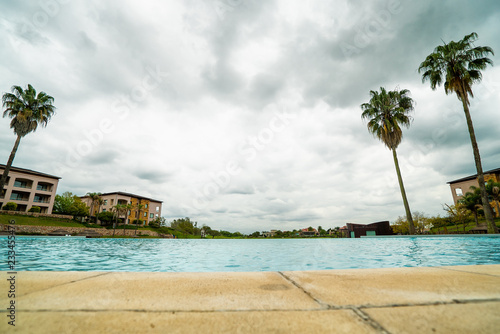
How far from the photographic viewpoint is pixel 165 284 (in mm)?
1844

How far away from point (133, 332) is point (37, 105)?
36.9 metres

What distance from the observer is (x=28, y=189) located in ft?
152

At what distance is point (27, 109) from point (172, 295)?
3610 centimetres

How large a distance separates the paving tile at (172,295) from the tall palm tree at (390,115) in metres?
25.3

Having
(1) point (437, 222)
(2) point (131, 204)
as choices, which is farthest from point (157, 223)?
(1) point (437, 222)

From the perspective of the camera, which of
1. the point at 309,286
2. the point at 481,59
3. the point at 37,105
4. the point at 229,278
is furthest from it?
the point at 37,105

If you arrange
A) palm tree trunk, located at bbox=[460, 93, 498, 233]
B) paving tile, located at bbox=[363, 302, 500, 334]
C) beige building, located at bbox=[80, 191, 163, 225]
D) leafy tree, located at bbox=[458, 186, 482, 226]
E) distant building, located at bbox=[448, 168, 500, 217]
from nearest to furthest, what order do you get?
paving tile, located at bbox=[363, 302, 500, 334] < palm tree trunk, located at bbox=[460, 93, 498, 233] < leafy tree, located at bbox=[458, 186, 482, 226] < distant building, located at bbox=[448, 168, 500, 217] < beige building, located at bbox=[80, 191, 163, 225]

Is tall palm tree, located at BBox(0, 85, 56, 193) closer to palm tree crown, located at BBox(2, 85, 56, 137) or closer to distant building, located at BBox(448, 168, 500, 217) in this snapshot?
palm tree crown, located at BBox(2, 85, 56, 137)

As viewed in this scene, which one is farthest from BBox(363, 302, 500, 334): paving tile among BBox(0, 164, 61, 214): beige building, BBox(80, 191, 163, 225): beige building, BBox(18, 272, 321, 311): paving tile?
BBox(80, 191, 163, 225): beige building

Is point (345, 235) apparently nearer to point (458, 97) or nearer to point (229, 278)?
point (458, 97)

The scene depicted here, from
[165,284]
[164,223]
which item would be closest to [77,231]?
[164,223]

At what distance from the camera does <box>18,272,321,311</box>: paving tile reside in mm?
1309

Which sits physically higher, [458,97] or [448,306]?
[458,97]

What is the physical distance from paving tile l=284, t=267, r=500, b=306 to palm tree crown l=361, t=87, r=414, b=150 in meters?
25.3
